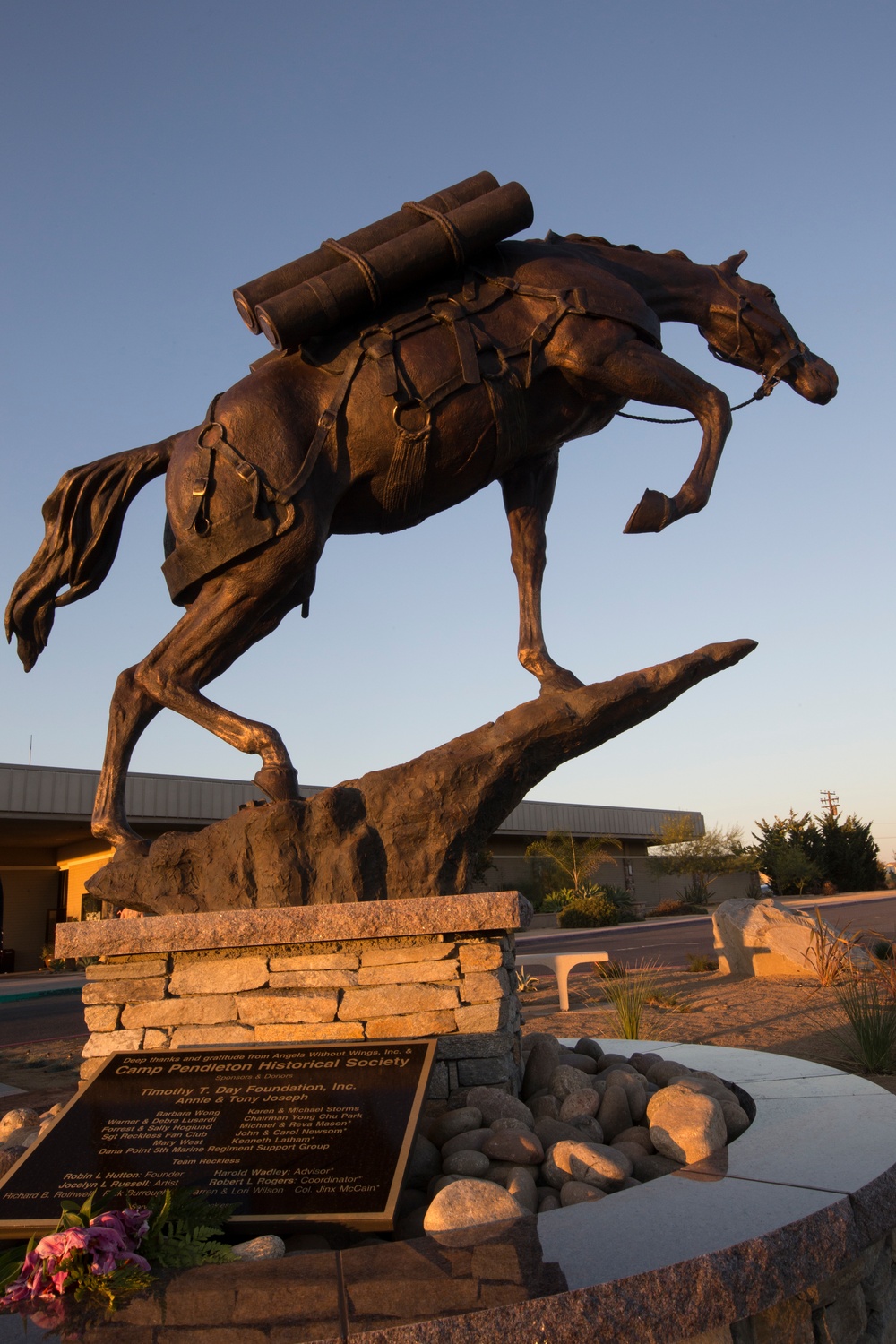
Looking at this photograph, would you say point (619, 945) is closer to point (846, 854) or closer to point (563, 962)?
point (563, 962)

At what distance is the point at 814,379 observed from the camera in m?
4.74

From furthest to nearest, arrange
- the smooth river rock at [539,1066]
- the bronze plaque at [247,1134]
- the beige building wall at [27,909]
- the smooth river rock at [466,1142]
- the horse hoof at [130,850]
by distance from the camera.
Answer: the beige building wall at [27,909] → the horse hoof at [130,850] → the smooth river rock at [539,1066] → the smooth river rock at [466,1142] → the bronze plaque at [247,1134]

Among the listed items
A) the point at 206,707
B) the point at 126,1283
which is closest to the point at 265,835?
the point at 206,707

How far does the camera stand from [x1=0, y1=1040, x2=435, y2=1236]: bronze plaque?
2623 mm

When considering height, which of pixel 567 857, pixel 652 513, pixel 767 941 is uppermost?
pixel 652 513

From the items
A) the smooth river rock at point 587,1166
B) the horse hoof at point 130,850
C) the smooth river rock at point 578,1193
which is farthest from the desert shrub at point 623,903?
the smooth river rock at point 578,1193

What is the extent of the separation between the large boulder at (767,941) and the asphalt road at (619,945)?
0.59m

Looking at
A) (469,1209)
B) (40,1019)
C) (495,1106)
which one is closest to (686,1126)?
(495,1106)

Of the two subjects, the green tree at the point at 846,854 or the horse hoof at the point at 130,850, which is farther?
the green tree at the point at 846,854

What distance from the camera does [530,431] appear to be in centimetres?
448

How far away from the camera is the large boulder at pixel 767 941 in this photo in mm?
11156

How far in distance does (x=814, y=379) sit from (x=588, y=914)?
84.7 feet

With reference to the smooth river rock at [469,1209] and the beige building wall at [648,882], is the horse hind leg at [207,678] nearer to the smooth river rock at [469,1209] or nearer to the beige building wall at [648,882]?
the smooth river rock at [469,1209]

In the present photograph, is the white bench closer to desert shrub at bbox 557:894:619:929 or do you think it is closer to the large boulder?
the large boulder
